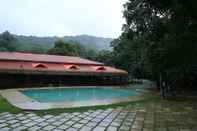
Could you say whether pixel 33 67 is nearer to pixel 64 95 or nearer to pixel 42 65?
pixel 42 65

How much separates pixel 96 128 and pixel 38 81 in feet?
48.3

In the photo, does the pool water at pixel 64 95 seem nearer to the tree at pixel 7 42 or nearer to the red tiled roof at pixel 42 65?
the red tiled roof at pixel 42 65

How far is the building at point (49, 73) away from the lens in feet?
57.9

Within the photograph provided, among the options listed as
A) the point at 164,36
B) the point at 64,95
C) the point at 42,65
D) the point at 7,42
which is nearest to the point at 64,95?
the point at 64,95

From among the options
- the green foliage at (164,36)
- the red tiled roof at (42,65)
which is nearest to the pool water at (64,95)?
the red tiled roof at (42,65)

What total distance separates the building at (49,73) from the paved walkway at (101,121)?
11634 mm

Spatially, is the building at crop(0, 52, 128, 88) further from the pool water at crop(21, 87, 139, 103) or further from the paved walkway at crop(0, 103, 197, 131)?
the paved walkway at crop(0, 103, 197, 131)

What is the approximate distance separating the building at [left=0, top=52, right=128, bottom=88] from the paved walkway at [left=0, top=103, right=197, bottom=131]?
11634mm

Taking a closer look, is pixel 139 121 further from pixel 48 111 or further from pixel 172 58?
pixel 172 58

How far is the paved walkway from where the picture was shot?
17.7ft

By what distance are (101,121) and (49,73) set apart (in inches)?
520

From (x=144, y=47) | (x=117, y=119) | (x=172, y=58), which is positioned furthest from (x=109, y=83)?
(x=117, y=119)

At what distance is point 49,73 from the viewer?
1853 centimetres

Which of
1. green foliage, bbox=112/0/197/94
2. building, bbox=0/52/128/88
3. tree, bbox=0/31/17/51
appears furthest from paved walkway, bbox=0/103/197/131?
tree, bbox=0/31/17/51
